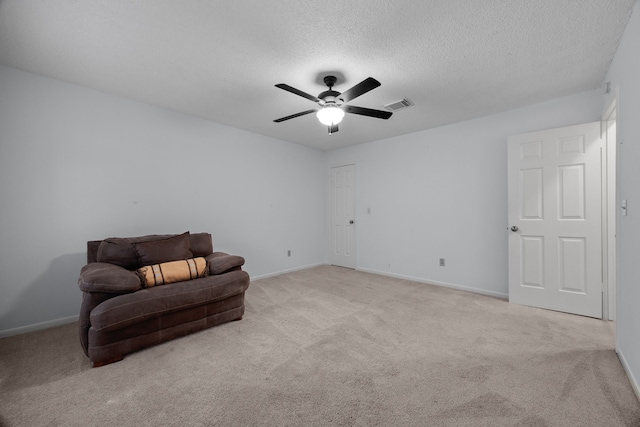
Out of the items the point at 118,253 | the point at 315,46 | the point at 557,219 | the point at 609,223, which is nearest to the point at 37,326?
the point at 118,253

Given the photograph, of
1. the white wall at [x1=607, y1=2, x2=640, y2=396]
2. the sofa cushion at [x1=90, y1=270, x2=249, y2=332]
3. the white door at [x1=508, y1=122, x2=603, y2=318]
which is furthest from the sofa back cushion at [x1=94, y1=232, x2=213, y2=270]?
the white door at [x1=508, y1=122, x2=603, y2=318]

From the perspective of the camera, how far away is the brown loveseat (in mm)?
2064

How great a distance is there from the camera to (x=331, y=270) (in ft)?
16.9

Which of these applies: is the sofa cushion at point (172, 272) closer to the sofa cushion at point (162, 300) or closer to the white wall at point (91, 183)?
the sofa cushion at point (162, 300)

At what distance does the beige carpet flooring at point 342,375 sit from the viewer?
5.00ft

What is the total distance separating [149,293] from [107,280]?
318mm

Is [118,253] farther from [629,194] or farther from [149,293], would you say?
[629,194]

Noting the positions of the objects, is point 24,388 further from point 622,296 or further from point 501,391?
point 622,296

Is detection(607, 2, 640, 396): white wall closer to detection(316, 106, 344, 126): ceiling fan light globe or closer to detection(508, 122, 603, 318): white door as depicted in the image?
detection(508, 122, 603, 318): white door

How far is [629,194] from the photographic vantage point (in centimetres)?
183

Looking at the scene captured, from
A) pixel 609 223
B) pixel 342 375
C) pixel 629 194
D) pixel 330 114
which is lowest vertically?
pixel 342 375

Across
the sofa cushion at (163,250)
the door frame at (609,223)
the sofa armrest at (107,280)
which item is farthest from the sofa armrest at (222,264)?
the door frame at (609,223)

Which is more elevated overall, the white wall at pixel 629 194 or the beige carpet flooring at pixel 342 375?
the white wall at pixel 629 194

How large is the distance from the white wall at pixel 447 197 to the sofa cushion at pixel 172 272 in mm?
3131
